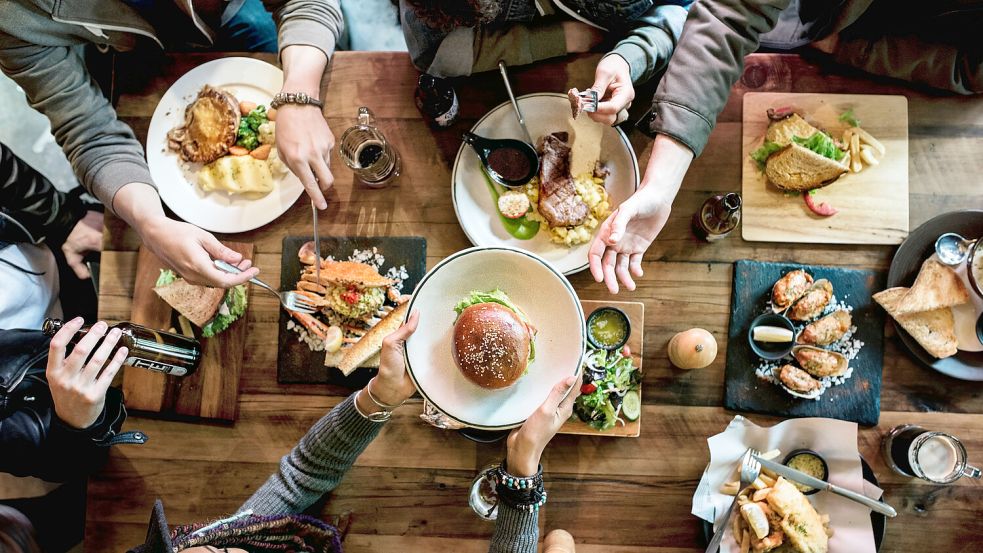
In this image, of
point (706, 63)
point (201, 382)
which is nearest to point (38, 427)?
point (201, 382)

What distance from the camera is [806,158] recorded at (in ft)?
5.76

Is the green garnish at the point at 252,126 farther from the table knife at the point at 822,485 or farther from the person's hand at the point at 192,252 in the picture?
the table knife at the point at 822,485

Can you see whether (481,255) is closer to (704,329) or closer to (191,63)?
(704,329)

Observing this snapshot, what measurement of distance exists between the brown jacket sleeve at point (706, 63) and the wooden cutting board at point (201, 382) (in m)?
1.58

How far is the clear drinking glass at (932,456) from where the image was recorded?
1.69 m

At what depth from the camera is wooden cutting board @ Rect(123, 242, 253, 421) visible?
1.92m

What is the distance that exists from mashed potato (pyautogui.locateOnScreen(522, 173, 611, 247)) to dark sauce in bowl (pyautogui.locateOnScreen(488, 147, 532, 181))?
0.17m

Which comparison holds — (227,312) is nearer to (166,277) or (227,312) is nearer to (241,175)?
(166,277)

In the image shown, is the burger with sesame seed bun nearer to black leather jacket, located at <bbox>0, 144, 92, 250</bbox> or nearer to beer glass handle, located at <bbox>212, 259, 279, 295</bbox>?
beer glass handle, located at <bbox>212, 259, 279, 295</bbox>

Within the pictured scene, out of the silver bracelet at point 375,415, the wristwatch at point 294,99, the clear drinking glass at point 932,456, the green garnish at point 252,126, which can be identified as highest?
the wristwatch at point 294,99

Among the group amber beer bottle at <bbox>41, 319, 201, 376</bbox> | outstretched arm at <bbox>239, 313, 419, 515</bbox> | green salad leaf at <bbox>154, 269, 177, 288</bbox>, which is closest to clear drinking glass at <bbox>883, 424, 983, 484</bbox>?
outstretched arm at <bbox>239, 313, 419, 515</bbox>

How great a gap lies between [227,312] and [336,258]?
438mm

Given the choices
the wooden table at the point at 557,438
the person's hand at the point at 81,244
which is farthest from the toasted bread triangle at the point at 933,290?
the person's hand at the point at 81,244

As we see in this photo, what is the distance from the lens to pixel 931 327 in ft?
5.74
